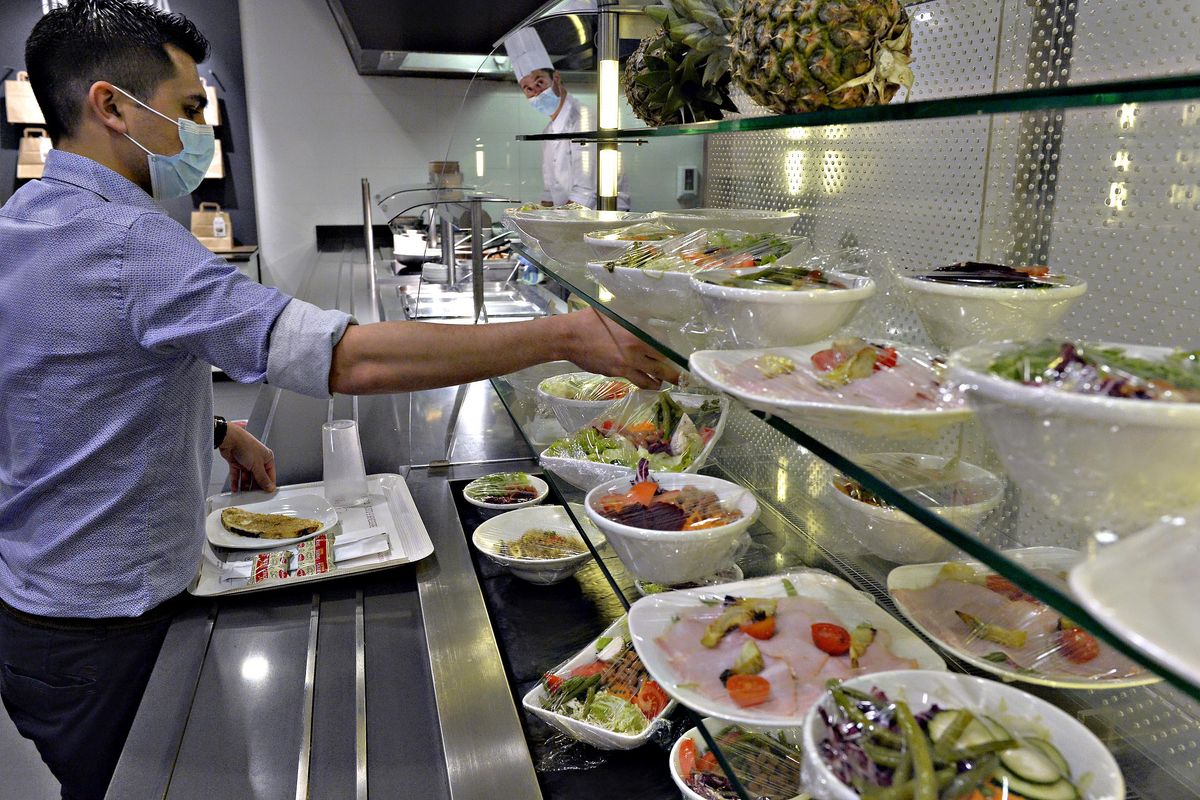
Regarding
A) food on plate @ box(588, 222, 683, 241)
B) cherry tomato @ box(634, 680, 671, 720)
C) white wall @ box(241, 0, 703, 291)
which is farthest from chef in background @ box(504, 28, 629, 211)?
white wall @ box(241, 0, 703, 291)

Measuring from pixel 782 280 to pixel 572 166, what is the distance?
117 cm

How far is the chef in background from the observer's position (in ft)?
6.04

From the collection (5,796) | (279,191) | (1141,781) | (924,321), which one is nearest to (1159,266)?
(924,321)

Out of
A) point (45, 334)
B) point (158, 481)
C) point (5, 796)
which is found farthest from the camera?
point (5, 796)

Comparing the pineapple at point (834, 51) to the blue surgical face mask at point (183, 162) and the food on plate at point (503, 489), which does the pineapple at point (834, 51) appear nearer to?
the food on plate at point (503, 489)

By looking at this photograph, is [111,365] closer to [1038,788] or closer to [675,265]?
[675,265]

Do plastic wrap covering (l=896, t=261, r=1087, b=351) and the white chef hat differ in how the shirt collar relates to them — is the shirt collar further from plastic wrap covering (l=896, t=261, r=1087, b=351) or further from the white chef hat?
plastic wrap covering (l=896, t=261, r=1087, b=351)

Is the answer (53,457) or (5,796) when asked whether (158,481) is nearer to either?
(53,457)

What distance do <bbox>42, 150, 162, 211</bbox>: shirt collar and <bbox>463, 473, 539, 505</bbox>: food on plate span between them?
90 centimetres

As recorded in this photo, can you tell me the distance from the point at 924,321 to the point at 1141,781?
0.42 meters

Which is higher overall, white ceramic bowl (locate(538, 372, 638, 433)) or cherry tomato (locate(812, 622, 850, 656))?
white ceramic bowl (locate(538, 372, 638, 433))

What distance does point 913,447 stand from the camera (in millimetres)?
756

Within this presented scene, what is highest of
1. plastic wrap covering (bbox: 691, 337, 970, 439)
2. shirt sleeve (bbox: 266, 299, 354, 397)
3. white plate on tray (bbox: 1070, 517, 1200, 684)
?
plastic wrap covering (bbox: 691, 337, 970, 439)

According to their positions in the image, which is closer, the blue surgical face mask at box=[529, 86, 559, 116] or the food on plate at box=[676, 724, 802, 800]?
the food on plate at box=[676, 724, 802, 800]
